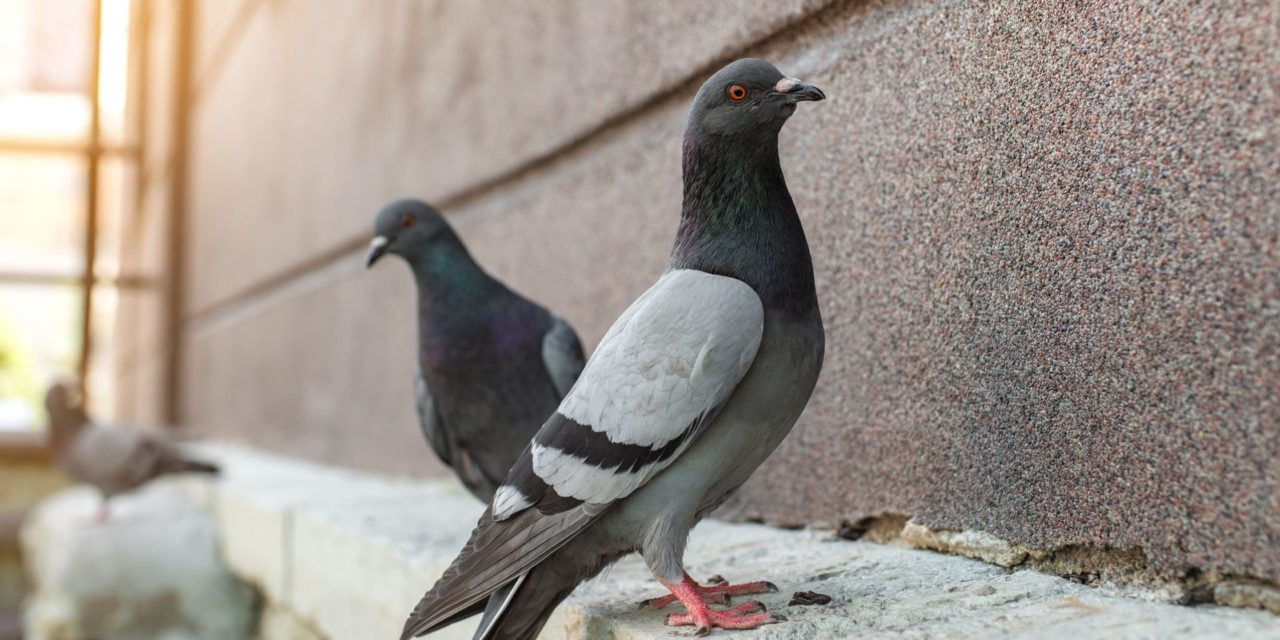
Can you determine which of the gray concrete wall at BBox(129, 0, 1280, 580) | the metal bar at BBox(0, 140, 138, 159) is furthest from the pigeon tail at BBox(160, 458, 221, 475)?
the metal bar at BBox(0, 140, 138, 159)

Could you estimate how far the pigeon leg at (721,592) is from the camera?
184cm

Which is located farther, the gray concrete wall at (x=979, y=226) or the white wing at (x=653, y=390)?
the white wing at (x=653, y=390)

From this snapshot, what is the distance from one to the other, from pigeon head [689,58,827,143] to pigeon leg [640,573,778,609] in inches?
29.2

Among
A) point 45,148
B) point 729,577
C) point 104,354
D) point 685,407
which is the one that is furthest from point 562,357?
point 104,354

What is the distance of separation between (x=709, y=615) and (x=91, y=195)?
1081 cm

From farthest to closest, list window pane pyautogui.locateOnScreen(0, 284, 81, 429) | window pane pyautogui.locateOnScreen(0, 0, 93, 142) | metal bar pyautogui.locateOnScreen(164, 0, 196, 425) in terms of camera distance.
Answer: window pane pyautogui.locateOnScreen(0, 284, 81, 429)
window pane pyautogui.locateOnScreen(0, 0, 93, 142)
metal bar pyautogui.locateOnScreen(164, 0, 196, 425)

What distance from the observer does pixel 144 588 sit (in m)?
5.13

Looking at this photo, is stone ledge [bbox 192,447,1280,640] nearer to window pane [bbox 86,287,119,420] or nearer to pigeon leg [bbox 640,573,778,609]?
pigeon leg [bbox 640,573,778,609]

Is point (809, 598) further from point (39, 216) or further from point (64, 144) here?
point (39, 216)

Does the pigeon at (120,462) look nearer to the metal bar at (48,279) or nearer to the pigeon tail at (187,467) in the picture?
the pigeon tail at (187,467)

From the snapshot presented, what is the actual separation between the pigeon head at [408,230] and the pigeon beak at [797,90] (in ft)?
3.98

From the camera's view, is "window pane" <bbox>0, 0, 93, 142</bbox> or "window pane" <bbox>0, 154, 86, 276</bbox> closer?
"window pane" <bbox>0, 0, 93, 142</bbox>

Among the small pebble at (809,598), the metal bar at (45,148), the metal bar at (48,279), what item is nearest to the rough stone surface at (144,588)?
the small pebble at (809,598)

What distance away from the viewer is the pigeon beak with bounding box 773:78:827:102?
179 centimetres
